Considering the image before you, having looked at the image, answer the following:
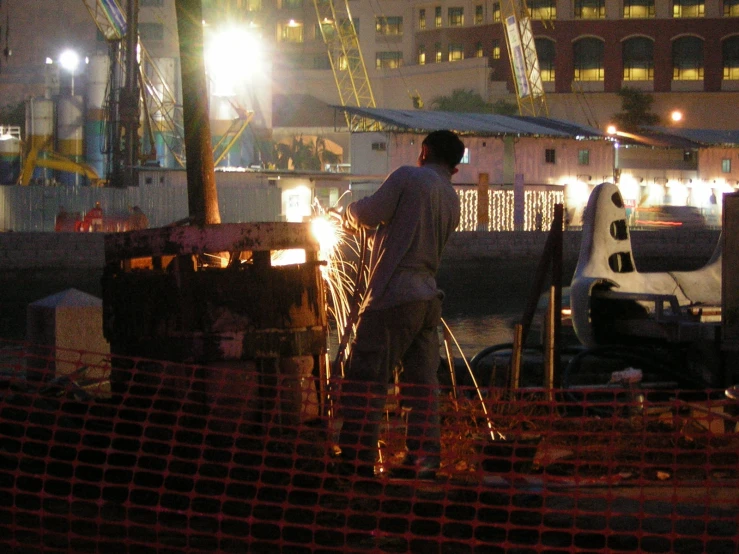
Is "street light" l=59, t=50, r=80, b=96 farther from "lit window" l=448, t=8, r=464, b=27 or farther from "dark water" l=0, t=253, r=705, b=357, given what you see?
"dark water" l=0, t=253, r=705, b=357

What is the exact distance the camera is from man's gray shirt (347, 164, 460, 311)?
5.10 metres

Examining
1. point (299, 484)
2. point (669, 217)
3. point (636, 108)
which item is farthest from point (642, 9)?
point (299, 484)

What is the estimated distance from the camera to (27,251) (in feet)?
78.3

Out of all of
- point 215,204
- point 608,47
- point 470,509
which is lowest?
point 470,509

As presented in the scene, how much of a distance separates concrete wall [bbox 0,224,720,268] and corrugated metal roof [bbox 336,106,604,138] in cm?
Answer: 1114

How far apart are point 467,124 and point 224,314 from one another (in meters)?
38.5

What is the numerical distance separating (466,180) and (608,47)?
101ft

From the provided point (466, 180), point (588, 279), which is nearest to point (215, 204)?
point (588, 279)

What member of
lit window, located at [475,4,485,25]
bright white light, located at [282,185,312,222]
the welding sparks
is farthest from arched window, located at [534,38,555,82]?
the welding sparks

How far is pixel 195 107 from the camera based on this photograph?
290 inches

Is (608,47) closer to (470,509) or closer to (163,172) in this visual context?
(163,172)

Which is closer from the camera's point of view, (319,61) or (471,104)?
(471,104)

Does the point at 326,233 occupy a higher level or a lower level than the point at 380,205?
lower

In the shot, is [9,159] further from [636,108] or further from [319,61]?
[319,61]
